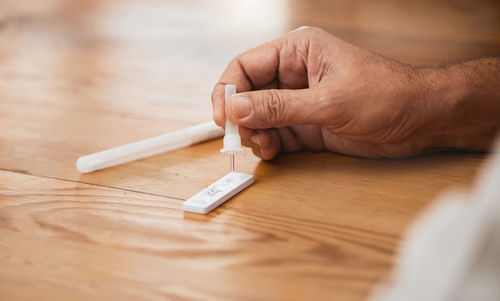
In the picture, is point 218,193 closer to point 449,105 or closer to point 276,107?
point 276,107

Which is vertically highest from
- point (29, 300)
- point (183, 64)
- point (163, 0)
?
point (163, 0)

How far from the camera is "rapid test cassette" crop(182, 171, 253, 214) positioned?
873mm

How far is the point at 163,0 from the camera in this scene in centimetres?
285

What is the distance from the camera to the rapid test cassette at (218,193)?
873 millimetres

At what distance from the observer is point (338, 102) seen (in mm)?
921

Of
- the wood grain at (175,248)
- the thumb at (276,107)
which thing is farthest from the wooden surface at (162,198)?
the thumb at (276,107)

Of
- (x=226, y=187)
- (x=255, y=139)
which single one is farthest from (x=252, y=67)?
(x=226, y=187)

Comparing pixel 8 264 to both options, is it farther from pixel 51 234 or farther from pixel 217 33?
pixel 217 33

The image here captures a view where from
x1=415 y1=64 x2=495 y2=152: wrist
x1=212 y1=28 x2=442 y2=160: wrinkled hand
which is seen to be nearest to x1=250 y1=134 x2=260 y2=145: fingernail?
x1=212 y1=28 x2=442 y2=160: wrinkled hand

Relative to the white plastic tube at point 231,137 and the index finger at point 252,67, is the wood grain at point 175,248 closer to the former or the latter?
the white plastic tube at point 231,137

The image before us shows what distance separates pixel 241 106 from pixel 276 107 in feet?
0.19

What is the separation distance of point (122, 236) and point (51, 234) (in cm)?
10

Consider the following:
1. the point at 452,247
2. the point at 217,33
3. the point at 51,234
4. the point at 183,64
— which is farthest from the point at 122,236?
the point at 217,33

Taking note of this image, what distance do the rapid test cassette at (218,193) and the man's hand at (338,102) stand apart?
88 millimetres
